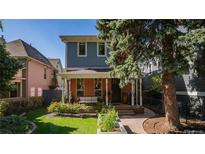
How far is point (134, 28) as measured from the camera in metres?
9.94

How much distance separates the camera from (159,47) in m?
9.93

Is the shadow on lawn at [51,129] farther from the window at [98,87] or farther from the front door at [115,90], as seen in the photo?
the front door at [115,90]

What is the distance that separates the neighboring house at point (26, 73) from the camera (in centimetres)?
1831

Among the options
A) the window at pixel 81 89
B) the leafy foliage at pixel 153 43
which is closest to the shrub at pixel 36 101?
the window at pixel 81 89

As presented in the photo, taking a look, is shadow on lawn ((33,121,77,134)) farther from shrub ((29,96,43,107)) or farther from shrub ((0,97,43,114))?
shrub ((29,96,43,107))

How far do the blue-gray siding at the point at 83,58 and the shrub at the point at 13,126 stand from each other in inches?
312

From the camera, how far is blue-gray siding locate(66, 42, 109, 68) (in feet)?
58.4

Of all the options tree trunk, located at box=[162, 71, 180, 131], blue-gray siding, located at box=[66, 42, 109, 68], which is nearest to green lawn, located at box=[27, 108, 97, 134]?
tree trunk, located at box=[162, 71, 180, 131]

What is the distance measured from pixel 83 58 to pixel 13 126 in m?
9.13

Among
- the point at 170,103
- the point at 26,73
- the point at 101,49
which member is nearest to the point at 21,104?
the point at 26,73

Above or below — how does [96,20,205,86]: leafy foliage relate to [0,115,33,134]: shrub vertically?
above

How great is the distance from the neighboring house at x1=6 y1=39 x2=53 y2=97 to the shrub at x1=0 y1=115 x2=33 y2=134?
7.02 meters
